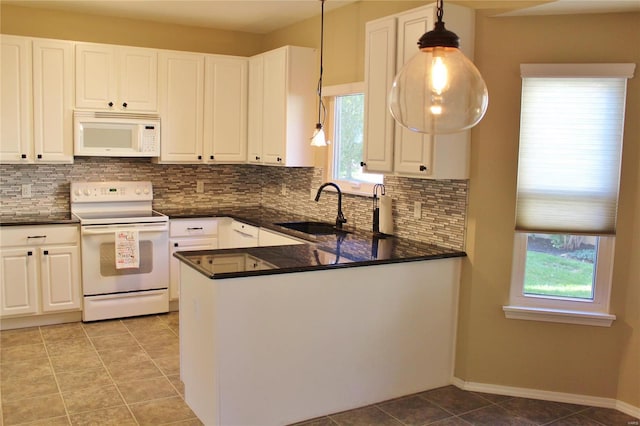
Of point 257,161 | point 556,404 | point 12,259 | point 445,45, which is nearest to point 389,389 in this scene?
point 556,404

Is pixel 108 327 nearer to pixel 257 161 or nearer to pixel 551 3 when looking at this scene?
pixel 257 161

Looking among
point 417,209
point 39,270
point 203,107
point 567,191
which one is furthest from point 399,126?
point 39,270

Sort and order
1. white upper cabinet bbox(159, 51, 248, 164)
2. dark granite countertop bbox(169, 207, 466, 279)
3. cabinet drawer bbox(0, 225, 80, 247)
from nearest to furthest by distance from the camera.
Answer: dark granite countertop bbox(169, 207, 466, 279) → cabinet drawer bbox(0, 225, 80, 247) → white upper cabinet bbox(159, 51, 248, 164)

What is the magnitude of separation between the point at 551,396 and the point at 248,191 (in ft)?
11.8

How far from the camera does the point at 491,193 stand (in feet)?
11.6

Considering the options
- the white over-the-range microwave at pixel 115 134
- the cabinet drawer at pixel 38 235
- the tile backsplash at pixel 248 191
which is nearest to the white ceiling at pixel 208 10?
the white over-the-range microwave at pixel 115 134

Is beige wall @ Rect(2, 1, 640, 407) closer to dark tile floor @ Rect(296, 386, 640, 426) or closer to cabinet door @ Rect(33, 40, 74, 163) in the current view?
dark tile floor @ Rect(296, 386, 640, 426)

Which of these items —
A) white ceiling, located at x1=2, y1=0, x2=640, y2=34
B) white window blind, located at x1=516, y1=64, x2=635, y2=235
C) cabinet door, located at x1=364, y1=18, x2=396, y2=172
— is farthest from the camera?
white ceiling, located at x1=2, y1=0, x2=640, y2=34

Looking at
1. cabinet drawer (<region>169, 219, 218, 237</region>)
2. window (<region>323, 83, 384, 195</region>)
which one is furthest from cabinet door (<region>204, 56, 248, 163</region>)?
window (<region>323, 83, 384, 195</region>)

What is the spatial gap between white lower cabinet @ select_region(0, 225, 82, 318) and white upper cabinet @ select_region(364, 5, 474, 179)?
2.58 meters

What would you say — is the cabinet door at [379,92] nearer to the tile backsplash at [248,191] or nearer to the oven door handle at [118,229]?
the tile backsplash at [248,191]

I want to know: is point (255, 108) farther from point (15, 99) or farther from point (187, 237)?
point (15, 99)

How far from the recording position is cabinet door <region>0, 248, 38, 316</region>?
15.0 feet

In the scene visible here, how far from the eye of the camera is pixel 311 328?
125 inches
